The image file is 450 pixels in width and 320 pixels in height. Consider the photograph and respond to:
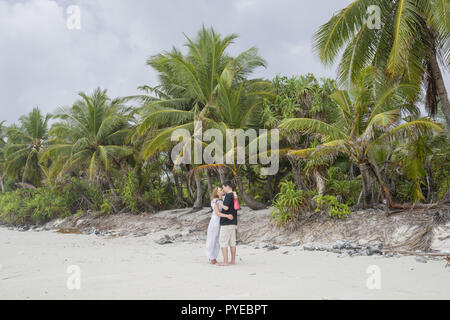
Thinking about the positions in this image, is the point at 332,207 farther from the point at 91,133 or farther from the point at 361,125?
the point at 91,133

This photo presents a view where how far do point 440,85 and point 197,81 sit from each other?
803 centimetres

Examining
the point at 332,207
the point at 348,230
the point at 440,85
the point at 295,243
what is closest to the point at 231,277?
the point at 295,243

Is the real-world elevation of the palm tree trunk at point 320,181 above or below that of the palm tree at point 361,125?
below

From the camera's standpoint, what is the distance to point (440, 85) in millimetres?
9039

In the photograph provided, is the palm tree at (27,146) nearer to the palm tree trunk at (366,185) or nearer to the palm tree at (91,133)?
the palm tree at (91,133)

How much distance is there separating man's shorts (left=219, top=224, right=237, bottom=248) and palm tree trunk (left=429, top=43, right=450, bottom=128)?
257 inches

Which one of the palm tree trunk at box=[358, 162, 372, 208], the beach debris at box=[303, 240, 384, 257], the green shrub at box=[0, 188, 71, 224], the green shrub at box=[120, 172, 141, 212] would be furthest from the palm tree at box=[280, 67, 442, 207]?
the green shrub at box=[0, 188, 71, 224]

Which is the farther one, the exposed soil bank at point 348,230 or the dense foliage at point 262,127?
the dense foliage at point 262,127

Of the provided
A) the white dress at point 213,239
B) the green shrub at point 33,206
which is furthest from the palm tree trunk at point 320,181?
the green shrub at point 33,206

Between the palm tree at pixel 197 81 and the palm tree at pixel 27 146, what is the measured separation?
13537mm

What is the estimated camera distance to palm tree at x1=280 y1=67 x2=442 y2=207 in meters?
8.33

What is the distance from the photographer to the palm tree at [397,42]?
834cm

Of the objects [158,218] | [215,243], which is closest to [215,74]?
[158,218]
